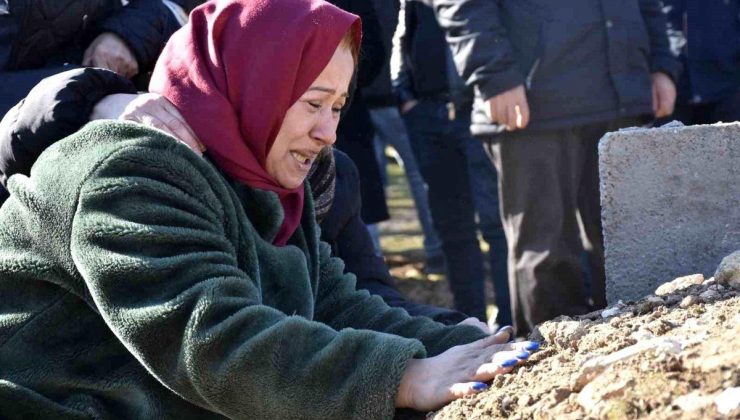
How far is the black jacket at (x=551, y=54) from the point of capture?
16.4 ft

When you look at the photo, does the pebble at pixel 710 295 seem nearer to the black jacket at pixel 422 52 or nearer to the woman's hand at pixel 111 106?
the woman's hand at pixel 111 106

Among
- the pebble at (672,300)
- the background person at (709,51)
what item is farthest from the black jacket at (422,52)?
the pebble at (672,300)

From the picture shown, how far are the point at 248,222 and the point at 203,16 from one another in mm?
524

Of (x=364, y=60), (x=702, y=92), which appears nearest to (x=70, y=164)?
(x=364, y=60)

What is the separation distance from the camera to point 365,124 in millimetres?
5961

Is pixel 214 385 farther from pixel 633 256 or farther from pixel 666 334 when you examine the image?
pixel 633 256

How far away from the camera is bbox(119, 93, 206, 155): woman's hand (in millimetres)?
2887

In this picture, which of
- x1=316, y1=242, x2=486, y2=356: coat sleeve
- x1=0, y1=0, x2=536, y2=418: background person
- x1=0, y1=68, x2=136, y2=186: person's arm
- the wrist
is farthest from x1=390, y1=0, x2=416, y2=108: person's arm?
the wrist

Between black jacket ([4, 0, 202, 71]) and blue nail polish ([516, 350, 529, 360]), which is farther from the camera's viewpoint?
black jacket ([4, 0, 202, 71])

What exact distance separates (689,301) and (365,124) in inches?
125

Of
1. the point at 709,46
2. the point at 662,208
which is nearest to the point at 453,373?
the point at 662,208

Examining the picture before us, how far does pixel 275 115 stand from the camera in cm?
298

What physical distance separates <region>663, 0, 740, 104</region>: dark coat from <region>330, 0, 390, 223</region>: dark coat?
139 cm

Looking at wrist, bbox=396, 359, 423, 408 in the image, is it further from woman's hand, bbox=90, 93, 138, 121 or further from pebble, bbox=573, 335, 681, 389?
woman's hand, bbox=90, 93, 138, 121
